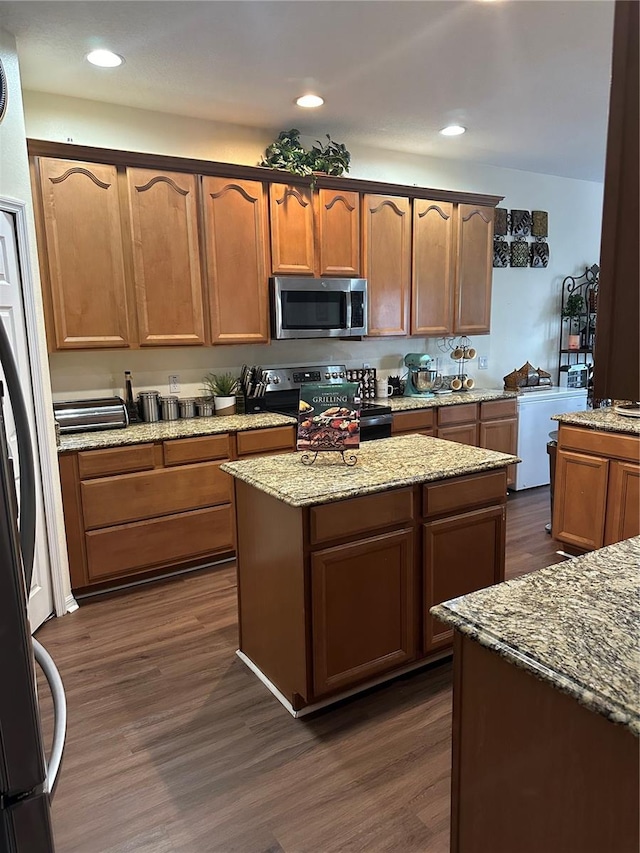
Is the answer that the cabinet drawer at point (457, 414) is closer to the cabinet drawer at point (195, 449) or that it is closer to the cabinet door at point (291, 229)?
the cabinet door at point (291, 229)

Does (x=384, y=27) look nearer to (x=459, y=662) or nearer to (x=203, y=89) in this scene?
(x=203, y=89)

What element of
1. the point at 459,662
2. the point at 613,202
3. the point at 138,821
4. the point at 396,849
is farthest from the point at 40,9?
the point at 396,849

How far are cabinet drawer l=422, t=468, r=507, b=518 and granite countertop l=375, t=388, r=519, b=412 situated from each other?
69.2 inches

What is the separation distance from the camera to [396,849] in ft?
5.55

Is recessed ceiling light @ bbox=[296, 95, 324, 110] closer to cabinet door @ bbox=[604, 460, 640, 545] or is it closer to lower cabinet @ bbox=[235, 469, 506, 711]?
lower cabinet @ bbox=[235, 469, 506, 711]

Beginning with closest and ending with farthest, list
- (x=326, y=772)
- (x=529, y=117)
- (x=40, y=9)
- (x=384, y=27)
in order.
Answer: (x=326, y=772)
(x=40, y=9)
(x=384, y=27)
(x=529, y=117)

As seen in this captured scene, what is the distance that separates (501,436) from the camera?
4863 mm

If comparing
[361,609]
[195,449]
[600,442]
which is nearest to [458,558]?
[361,609]

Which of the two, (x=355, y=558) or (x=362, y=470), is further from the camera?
(x=362, y=470)

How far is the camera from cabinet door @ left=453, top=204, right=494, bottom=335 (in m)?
4.74

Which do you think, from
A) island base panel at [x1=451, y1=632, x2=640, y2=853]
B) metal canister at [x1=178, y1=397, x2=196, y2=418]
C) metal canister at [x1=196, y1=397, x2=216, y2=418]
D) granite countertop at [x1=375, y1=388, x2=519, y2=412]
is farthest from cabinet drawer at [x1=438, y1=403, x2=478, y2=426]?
island base panel at [x1=451, y1=632, x2=640, y2=853]

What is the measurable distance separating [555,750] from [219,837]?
1.19 m

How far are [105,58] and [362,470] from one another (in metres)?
2.38

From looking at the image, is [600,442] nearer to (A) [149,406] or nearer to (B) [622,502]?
(B) [622,502]
